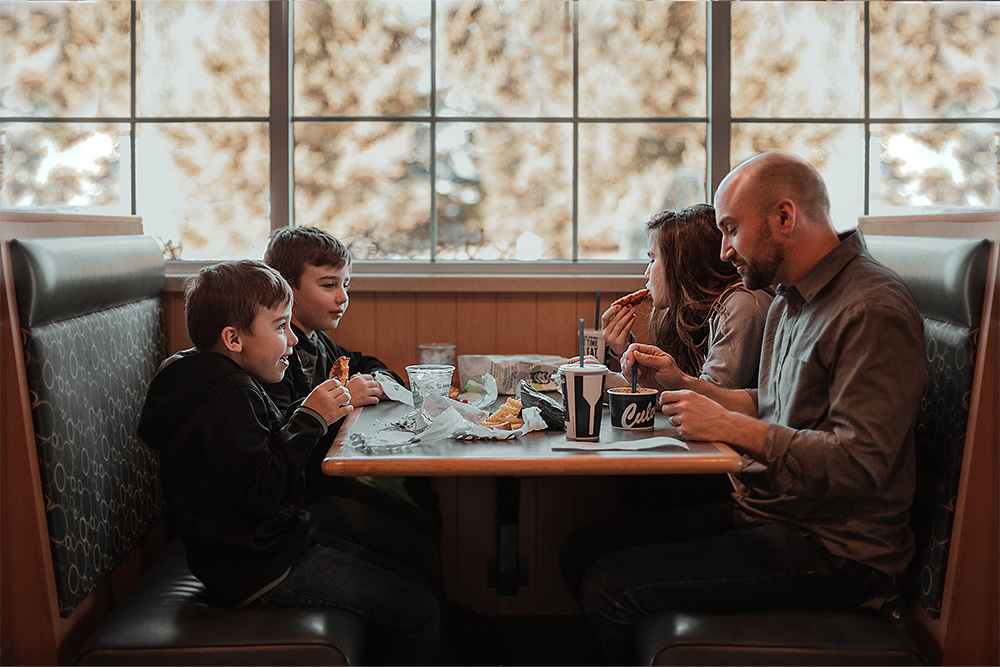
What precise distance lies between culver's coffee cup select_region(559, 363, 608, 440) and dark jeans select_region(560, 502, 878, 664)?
30cm

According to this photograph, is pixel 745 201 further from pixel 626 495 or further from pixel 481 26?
pixel 481 26

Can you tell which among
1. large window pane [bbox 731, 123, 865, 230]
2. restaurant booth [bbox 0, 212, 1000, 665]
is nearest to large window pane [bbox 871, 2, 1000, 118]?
large window pane [bbox 731, 123, 865, 230]

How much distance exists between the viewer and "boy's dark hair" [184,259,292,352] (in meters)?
1.78

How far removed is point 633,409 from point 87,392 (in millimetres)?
1195

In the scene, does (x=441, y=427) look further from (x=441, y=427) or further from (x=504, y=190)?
(x=504, y=190)

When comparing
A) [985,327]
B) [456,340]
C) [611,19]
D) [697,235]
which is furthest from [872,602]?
[611,19]

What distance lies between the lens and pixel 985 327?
161 cm

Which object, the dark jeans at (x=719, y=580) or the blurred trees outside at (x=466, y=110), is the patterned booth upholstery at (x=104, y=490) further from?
the blurred trees outside at (x=466, y=110)

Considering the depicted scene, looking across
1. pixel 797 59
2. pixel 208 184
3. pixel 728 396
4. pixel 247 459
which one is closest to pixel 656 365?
pixel 728 396

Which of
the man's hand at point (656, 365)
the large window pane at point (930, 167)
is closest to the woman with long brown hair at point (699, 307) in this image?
the man's hand at point (656, 365)

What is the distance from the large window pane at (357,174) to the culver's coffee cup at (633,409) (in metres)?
1.38

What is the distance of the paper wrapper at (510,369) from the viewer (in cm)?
245

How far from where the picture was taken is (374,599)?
5.60ft

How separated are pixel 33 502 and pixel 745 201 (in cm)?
155
